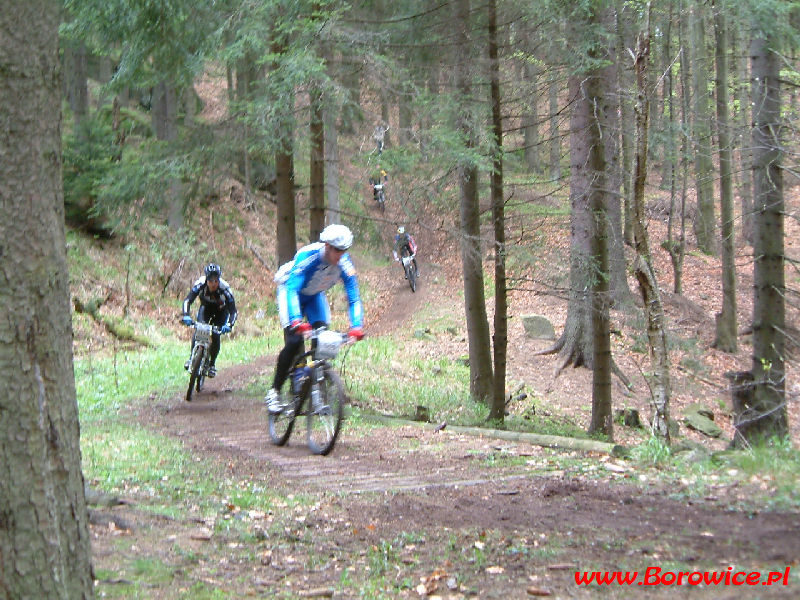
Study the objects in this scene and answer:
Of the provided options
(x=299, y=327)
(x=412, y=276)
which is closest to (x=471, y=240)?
(x=299, y=327)

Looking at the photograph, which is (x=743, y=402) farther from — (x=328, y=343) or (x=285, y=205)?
(x=285, y=205)

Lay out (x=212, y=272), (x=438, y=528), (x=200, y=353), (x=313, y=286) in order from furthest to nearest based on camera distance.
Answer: (x=200, y=353) < (x=212, y=272) < (x=313, y=286) < (x=438, y=528)

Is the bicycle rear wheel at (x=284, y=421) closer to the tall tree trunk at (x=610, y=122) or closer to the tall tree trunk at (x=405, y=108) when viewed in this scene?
the tall tree trunk at (x=610, y=122)

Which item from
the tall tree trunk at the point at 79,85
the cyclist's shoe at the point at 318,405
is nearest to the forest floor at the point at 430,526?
the cyclist's shoe at the point at 318,405

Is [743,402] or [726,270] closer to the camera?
[743,402]

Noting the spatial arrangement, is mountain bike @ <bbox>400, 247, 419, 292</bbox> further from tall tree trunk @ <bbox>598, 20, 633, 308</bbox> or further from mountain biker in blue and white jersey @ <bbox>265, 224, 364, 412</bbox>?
mountain biker in blue and white jersey @ <bbox>265, 224, 364, 412</bbox>

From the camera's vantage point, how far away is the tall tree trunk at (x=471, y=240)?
38.9 feet

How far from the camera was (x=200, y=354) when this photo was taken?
39.5ft

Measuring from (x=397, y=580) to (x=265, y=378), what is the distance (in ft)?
31.8

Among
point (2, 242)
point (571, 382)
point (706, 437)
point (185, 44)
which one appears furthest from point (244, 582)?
point (571, 382)

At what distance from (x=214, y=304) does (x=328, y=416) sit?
452cm

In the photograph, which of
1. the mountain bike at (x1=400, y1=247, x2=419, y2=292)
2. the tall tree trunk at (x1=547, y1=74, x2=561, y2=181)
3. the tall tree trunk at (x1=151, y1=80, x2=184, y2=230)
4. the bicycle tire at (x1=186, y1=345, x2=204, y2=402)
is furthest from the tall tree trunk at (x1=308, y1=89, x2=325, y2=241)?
the mountain bike at (x1=400, y1=247, x2=419, y2=292)

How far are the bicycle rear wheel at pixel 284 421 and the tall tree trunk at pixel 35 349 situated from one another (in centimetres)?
508

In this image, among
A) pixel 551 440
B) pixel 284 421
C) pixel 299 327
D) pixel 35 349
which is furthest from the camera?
pixel 284 421
